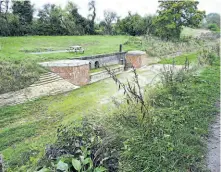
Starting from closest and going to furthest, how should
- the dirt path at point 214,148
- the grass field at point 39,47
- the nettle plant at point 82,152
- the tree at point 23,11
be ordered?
the nettle plant at point 82,152 < the dirt path at point 214,148 < the grass field at point 39,47 < the tree at point 23,11

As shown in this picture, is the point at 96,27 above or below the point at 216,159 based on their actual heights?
above

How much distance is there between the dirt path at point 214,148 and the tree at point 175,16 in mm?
22028

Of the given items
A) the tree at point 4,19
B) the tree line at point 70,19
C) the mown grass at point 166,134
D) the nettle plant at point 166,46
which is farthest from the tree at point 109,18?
the mown grass at point 166,134

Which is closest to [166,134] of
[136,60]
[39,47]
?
[136,60]

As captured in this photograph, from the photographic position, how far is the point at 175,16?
86.4 feet

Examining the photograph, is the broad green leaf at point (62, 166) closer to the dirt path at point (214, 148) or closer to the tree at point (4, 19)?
the dirt path at point (214, 148)

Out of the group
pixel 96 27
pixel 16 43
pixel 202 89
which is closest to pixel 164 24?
pixel 96 27

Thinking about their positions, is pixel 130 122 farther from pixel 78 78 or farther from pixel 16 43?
pixel 16 43

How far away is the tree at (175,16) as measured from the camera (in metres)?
26.5

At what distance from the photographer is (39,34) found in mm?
26516

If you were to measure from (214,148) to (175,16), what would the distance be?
23.6 metres

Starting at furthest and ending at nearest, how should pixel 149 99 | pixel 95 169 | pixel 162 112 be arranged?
pixel 149 99, pixel 162 112, pixel 95 169

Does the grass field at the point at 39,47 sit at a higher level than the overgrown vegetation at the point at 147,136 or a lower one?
higher

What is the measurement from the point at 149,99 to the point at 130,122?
164 centimetres
